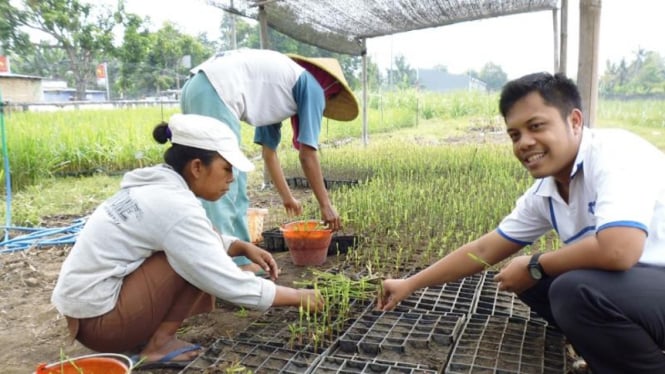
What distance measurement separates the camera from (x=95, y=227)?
5.77ft

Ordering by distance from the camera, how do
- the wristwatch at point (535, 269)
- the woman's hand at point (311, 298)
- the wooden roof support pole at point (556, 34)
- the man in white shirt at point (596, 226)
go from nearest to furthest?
the man in white shirt at point (596, 226)
the wristwatch at point (535, 269)
the woman's hand at point (311, 298)
the wooden roof support pole at point (556, 34)

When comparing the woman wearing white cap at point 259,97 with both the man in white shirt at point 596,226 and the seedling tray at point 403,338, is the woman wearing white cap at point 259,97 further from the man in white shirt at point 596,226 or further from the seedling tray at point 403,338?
the man in white shirt at point 596,226

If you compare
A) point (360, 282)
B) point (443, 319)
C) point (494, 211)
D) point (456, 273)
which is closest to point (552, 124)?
point (456, 273)

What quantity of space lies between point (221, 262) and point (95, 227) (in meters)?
0.46

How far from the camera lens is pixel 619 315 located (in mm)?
1450

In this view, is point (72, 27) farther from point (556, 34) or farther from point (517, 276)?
point (517, 276)

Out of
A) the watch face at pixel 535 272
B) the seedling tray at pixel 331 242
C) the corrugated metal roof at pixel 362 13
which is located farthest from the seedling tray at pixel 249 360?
the corrugated metal roof at pixel 362 13

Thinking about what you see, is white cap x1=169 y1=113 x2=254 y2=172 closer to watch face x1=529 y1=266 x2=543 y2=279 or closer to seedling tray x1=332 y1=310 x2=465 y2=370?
seedling tray x1=332 y1=310 x2=465 y2=370

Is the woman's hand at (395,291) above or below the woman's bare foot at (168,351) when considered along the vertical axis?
above

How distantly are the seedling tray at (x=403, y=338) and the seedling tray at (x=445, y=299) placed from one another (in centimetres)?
10

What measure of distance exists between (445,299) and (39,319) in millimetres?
2009

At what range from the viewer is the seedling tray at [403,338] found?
1.85 metres

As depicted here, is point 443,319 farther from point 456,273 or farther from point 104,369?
point 104,369

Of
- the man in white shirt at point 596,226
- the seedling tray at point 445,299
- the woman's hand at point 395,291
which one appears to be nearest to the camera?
the man in white shirt at point 596,226
